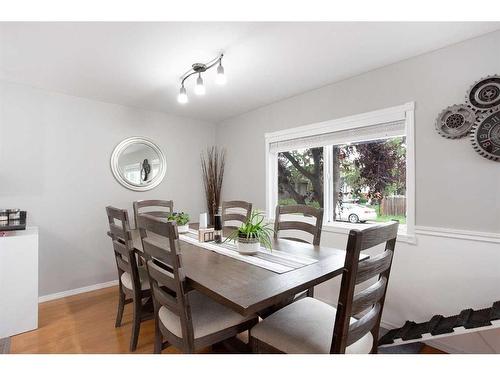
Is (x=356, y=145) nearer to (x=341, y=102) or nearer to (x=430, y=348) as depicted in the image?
(x=341, y=102)

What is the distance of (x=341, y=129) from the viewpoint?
99.9 inches

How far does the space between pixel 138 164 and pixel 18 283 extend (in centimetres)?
169

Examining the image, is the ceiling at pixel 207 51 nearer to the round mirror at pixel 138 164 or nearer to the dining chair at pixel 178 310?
the round mirror at pixel 138 164

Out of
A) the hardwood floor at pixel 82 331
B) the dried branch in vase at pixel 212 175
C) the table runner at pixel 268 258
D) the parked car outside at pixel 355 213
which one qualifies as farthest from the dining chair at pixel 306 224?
the dried branch in vase at pixel 212 175

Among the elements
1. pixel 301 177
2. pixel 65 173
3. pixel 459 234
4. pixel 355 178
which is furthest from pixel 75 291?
pixel 459 234

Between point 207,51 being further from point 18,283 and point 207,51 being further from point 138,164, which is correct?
point 18,283

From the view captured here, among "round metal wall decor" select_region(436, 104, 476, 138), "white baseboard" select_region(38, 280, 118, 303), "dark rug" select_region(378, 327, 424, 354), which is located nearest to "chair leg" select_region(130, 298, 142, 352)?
"white baseboard" select_region(38, 280, 118, 303)

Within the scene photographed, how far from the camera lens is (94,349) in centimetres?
192

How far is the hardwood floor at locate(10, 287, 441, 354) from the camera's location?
6.32 feet

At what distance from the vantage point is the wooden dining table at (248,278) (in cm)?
105

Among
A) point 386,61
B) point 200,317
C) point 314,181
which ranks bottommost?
point 200,317

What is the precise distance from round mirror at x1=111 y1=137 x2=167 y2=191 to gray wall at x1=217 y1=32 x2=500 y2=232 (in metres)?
2.28
